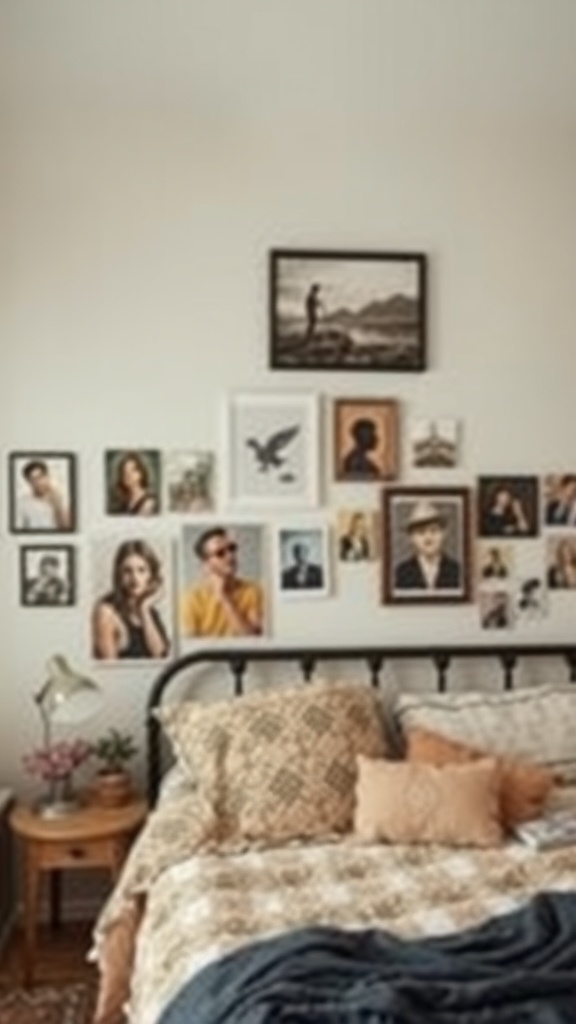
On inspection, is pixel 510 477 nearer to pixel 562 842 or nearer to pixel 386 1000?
pixel 562 842

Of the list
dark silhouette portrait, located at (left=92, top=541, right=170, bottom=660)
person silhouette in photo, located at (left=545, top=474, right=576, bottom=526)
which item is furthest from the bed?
person silhouette in photo, located at (left=545, top=474, right=576, bottom=526)

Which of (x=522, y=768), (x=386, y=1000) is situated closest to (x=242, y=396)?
(x=522, y=768)

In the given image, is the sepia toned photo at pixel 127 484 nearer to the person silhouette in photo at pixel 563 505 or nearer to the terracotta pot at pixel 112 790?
the terracotta pot at pixel 112 790

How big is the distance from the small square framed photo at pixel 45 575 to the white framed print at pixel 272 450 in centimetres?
52

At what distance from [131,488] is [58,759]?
80 cm

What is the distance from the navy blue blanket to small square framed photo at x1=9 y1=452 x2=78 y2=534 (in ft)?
5.47

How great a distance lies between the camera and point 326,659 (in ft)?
11.6

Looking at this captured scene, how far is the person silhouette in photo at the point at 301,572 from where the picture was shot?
355 cm

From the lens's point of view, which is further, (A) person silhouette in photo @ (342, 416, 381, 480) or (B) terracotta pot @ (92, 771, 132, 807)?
(A) person silhouette in photo @ (342, 416, 381, 480)

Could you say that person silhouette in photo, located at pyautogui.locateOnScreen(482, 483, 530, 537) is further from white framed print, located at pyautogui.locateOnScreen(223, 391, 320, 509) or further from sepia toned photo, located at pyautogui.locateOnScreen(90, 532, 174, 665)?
sepia toned photo, located at pyautogui.locateOnScreen(90, 532, 174, 665)

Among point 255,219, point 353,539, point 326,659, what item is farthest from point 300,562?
point 255,219

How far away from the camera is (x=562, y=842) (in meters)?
2.79

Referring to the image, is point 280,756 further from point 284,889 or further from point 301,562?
point 301,562

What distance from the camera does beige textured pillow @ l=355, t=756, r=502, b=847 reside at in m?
2.85
